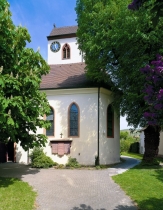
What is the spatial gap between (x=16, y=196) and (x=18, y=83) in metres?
4.27

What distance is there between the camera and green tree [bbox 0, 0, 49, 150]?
899cm

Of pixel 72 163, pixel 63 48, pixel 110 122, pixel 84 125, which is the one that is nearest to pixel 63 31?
pixel 63 48

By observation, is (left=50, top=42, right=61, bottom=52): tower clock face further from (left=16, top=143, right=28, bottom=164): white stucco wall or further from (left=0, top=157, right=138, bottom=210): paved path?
(left=0, top=157, right=138, bottom=210): paved path

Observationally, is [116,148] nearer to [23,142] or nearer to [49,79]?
[49,79]

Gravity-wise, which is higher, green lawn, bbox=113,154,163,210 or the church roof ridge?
the church roof ridge

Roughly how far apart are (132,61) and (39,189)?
29.8ft

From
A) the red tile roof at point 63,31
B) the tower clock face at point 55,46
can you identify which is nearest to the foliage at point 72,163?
the tower clock face at point 55,46

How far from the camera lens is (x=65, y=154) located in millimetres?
17750

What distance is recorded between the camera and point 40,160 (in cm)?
1672

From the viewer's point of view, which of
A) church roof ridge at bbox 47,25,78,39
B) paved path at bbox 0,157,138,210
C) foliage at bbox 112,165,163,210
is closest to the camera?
paved path at bbox 0,157,138,210

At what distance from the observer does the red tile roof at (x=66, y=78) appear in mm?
19031

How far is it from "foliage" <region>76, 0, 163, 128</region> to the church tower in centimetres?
1104

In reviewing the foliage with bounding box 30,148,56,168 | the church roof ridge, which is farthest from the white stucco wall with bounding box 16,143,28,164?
the church roof ridge

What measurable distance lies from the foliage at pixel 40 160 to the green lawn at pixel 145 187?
6.35 meters
